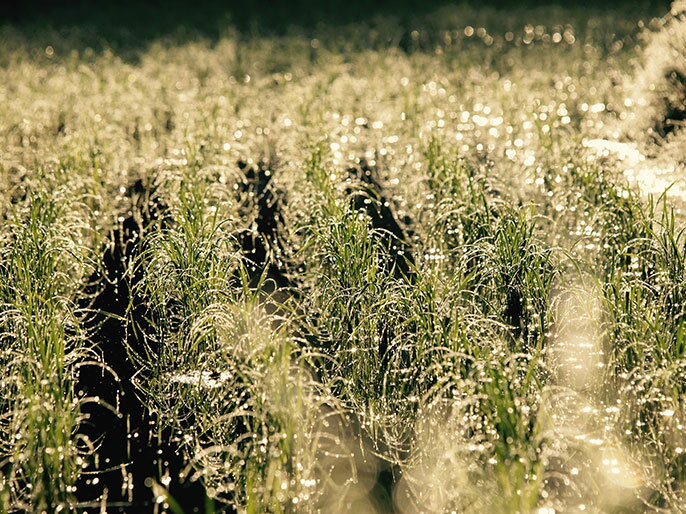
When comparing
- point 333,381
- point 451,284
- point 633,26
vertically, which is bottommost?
point 333,381

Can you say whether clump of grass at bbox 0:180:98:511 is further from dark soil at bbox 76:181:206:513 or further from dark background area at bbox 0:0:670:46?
dark background area at bbox 0:0:670:46

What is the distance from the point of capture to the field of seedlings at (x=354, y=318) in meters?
2.62

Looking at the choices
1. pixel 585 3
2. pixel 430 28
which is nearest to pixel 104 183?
pixel 430 28

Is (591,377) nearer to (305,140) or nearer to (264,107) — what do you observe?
(305,140)

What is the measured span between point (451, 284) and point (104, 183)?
3378 mm

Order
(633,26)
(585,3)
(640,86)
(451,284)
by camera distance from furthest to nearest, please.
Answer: (585,3) < (633,26) < (640,86) < (451,284)

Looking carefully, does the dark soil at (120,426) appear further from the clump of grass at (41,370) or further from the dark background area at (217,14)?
the dark background area at (217,14)

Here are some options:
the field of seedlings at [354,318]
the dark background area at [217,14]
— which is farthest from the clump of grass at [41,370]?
the dark background area at [217,14]

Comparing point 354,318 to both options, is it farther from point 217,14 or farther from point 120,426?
point 217,14

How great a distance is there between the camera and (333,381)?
10.2ft

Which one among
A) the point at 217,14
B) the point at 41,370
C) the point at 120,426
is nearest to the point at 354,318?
the point at 120,426

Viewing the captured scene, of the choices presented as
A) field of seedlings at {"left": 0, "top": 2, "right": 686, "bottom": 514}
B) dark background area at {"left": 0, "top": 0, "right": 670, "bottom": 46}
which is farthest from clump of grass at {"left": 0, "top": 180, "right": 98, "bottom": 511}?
dark background area at {"left": 0, "top": 0, "right": 670, "bottom": 46}

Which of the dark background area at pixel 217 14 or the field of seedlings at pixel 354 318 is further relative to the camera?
the dark background area at pixel 217 14

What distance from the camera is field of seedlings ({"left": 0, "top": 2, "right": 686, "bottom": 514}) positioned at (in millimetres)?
2615
